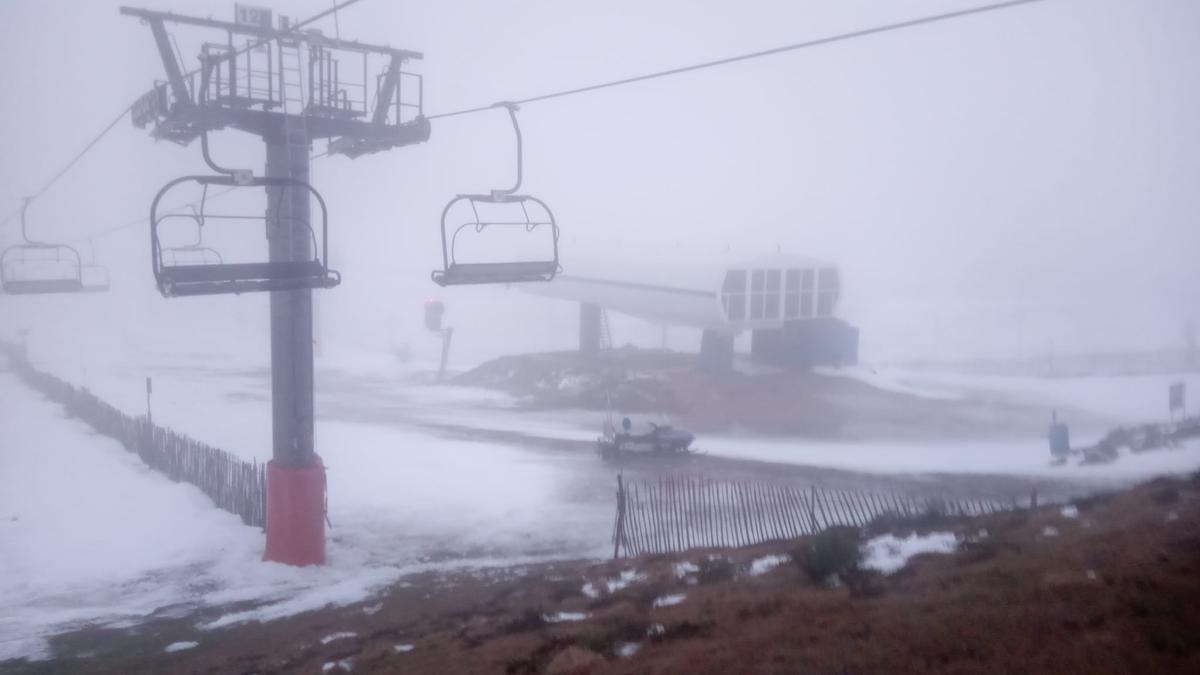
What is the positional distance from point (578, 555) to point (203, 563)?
6.55m

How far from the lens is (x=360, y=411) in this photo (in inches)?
1415

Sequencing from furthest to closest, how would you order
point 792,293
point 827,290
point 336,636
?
point 827,290 → point 792,293 → point 336,636

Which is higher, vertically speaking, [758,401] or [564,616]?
[564,616]

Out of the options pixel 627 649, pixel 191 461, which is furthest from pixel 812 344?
pixel 627 649

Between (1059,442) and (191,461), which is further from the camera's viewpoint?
(1059,442)

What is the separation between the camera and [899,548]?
10773 millimetres

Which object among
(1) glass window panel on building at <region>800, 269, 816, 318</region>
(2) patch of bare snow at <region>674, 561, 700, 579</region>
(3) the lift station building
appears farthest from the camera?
(1) glass window panel on building at <region>800, 269, 816, 318</region>

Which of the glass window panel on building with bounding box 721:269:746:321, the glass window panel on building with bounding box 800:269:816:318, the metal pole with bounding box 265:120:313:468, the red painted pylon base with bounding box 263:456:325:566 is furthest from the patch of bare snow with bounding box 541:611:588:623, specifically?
the glass window panel on building with bounding box 800:269:816:318

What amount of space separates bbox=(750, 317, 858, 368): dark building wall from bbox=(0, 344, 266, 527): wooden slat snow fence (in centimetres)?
2504

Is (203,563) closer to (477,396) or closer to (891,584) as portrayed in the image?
(891,584)

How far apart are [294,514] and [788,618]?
9.75 m

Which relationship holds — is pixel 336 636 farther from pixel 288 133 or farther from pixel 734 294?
pixel 734 294

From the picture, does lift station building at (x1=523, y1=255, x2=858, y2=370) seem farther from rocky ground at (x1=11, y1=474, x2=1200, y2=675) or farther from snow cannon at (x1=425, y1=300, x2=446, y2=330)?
rocky ground at (x1=11, y1=474, x2=1200, y2=675)

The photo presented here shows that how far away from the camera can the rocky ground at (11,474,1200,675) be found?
20.1 ft
